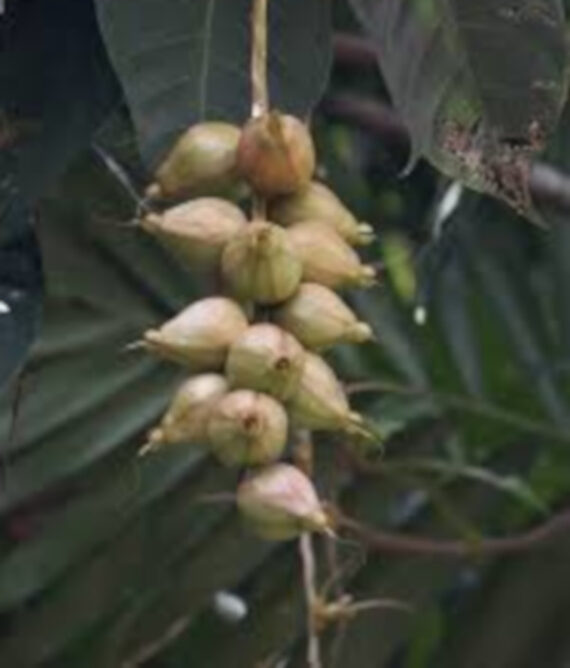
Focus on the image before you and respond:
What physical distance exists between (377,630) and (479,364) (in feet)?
0.87

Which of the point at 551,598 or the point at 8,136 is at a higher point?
the point at 8,136

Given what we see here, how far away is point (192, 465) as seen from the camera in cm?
166

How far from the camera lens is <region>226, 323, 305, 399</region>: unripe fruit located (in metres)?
0.80

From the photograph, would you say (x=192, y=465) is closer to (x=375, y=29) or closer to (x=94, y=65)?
(x=94, y=65)

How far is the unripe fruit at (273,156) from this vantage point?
0.85 meters

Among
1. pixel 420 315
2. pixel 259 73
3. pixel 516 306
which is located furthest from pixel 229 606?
pixel 259 73

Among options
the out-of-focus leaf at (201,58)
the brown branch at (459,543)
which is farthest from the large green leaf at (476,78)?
the brown branch at (459,543)

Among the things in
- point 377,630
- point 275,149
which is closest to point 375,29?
point 275,149

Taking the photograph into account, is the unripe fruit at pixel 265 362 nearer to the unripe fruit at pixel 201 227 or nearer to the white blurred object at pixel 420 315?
the unripe fruit at pixel 201 227

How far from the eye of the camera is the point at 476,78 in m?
0.97

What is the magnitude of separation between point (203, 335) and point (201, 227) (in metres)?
0.05

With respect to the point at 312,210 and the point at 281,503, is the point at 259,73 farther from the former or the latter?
the point at 281,503

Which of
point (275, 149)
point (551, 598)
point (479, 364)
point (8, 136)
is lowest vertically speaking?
point (551, 598)

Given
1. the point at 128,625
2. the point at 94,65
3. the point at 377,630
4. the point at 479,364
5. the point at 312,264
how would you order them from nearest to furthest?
the point at 312,264 → the point at 94,65 → the point at 128,625 → the point at 377,630 → the point at 479,364
